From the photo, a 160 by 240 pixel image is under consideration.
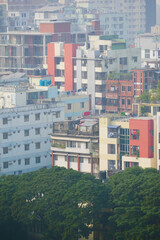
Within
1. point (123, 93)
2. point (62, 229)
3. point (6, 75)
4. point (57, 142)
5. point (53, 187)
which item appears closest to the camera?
point (62, 229)

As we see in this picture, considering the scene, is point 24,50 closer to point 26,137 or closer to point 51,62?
point 51,62

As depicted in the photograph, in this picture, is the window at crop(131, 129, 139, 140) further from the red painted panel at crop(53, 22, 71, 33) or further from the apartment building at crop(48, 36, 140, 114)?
the red painted panel at crop(53, 22, 71, 33)

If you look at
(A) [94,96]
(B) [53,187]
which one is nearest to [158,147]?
(B) [53,187]

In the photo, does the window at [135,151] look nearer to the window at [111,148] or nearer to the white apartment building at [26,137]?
the window at [111,148]

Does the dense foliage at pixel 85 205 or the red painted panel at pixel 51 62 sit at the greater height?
the red painted panel at pixel 51 62

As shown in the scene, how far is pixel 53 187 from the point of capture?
99.6 meters

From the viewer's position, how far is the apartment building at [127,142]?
11088 cm

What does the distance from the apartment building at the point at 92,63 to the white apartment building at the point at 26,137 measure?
37222 millimetres

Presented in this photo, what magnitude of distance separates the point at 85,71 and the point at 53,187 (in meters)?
73.3

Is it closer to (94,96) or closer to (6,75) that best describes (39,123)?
(6,75)

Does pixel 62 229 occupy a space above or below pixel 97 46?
below

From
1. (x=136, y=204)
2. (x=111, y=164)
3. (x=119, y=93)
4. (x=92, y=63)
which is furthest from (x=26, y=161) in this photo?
(x=92, y=63)

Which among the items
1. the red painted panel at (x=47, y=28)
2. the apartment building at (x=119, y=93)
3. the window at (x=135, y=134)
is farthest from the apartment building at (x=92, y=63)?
the window at (x=135, y=134)

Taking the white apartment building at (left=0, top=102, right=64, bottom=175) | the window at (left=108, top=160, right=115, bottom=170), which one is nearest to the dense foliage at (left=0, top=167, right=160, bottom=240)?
the window at (left=108, top=160, right=115, bottom=170)
